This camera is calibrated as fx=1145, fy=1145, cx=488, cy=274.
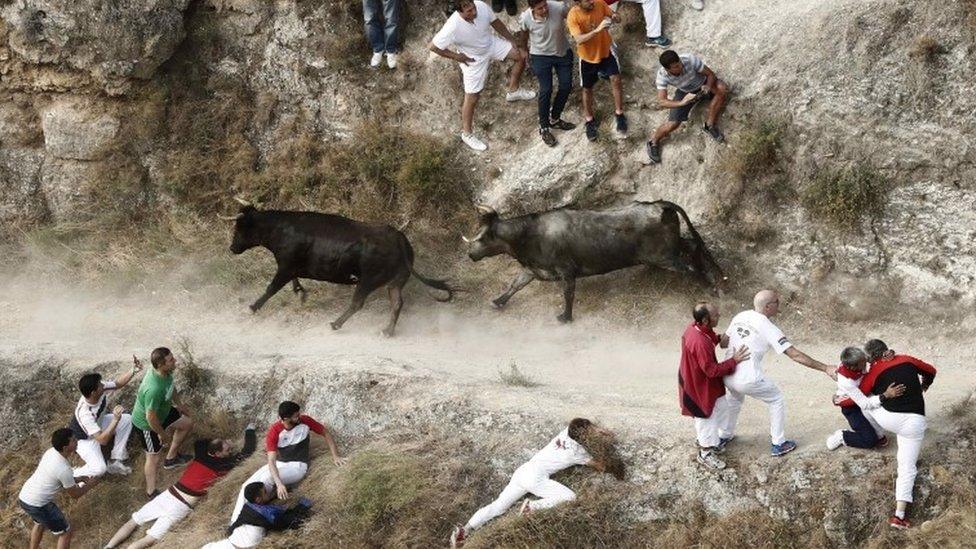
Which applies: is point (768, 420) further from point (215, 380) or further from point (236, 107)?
point (236, 107)

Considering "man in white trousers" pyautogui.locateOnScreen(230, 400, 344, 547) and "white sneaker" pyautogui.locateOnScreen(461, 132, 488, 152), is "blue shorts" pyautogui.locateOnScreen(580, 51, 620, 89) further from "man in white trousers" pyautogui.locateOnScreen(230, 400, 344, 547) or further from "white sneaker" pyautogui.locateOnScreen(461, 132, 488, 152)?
"man in white trousers" pyautogui.locateOnScreen(230, 400, 344, 547)

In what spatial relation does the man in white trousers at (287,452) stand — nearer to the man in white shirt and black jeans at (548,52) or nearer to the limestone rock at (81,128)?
the man in white shirt and black jeans at (548,52)

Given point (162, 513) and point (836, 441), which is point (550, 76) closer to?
point (836, 441)

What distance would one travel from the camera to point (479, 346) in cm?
1514

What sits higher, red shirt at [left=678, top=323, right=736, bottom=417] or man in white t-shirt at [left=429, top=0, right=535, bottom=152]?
man in white t-shirt at [left=429, top=0, right=535, bottom=152]

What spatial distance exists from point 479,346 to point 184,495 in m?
4.26

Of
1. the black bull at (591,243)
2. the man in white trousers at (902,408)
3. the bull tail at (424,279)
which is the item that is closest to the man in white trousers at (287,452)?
the bull tail at (424,279)

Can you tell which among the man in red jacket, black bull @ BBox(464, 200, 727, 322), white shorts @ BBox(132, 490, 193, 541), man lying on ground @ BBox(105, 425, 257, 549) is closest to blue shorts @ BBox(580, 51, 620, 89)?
black bull @ BBox(464, 200, 727, 322)

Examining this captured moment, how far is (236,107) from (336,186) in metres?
2.31

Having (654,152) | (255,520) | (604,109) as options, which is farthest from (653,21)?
(255,520)

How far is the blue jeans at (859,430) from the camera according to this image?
10.9m

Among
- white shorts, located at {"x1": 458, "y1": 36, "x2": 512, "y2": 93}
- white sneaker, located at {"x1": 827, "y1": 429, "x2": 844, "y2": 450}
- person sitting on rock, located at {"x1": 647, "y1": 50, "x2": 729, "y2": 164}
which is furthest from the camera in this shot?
white shorts, located at {"x1": 458, "y1": 36, "x2": 512, "y2": 93}

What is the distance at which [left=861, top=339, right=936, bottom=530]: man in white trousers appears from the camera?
10.3m

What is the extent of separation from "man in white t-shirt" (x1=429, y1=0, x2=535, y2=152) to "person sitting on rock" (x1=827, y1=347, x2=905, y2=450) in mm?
6928
